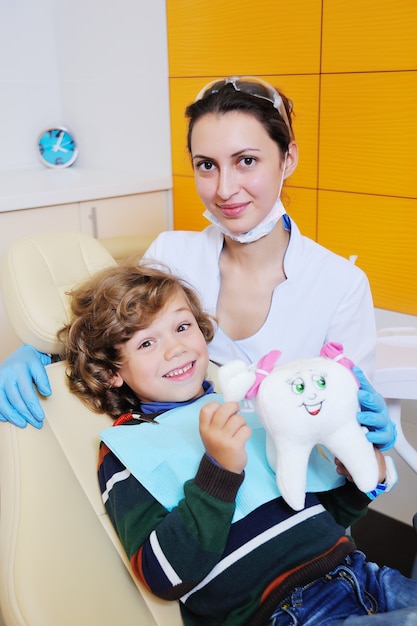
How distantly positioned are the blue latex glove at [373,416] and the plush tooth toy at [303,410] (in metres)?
0.03

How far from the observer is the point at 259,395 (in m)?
0.91

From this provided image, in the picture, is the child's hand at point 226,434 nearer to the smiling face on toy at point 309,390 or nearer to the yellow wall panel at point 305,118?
the smiling face on toy at point 309,390

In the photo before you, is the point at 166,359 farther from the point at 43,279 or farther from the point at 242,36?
the point at 242,36

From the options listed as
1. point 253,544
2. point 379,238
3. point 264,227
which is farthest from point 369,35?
point 253,544

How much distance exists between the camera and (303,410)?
87 centimetres

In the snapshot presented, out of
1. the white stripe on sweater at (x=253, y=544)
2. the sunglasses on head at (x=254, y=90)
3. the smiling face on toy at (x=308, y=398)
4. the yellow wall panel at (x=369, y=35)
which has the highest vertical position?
the yellow wall panel at (x=369, y=35)

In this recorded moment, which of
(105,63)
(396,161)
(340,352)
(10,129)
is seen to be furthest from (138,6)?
(340,352)

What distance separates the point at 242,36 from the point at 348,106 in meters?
0.58

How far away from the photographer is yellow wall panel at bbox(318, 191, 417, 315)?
7.33ft

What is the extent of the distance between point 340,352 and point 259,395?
0.16 metres

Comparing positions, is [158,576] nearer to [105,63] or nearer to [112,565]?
[112,565]

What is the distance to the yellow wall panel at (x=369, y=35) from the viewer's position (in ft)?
6.73

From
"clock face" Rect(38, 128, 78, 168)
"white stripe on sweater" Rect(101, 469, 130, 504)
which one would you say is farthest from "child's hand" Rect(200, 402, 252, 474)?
"clock face" Rect(38, 128, 78, 168)

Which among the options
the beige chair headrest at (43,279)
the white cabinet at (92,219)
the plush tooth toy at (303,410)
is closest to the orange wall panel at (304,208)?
the white cabinet at (92,219)
